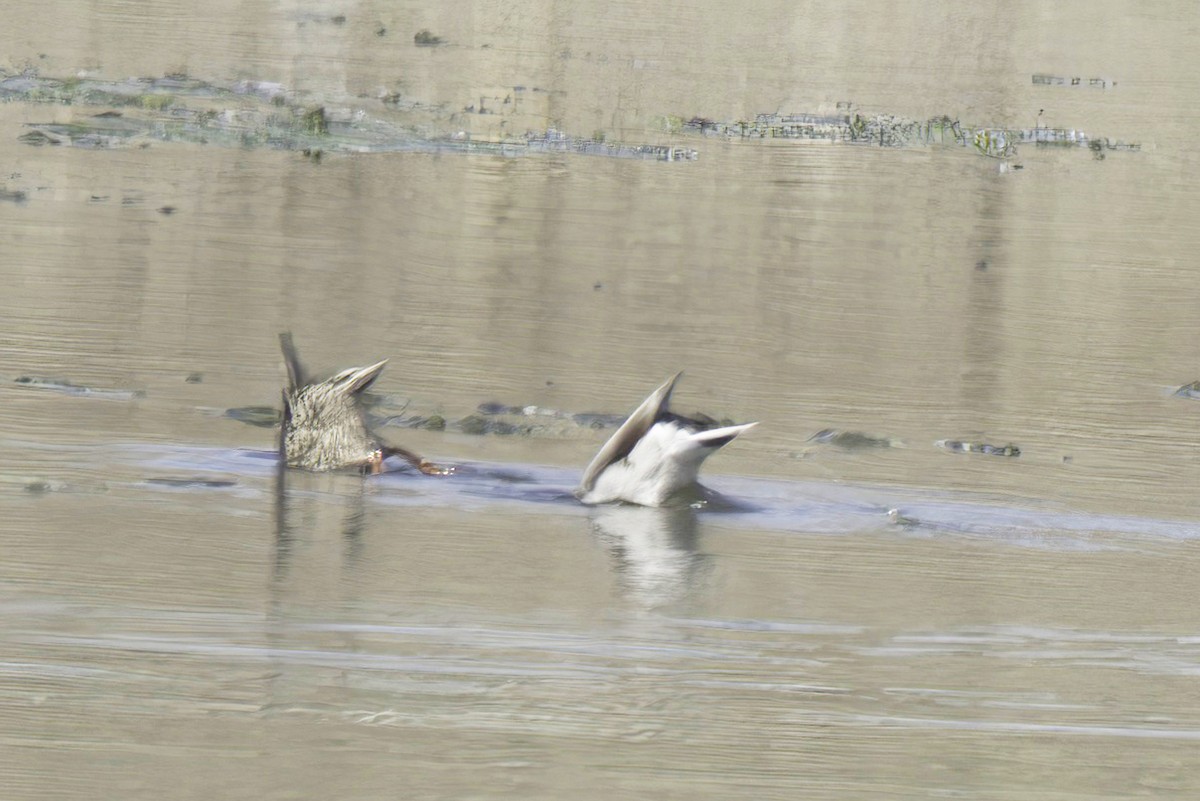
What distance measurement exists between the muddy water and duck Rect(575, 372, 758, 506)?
10 centimetres

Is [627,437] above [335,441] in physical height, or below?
above

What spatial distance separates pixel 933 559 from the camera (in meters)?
7.34

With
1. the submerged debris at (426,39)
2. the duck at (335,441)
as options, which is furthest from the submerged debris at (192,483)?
the submerged debris at (426,39)

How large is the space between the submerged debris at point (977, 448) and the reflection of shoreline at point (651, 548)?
1.81 metres

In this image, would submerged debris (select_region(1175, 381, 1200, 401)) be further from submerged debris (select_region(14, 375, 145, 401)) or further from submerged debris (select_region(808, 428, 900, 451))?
submerged debris (select_region(14, 375, 145, 401))

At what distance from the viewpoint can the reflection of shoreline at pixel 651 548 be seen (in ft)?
22.1

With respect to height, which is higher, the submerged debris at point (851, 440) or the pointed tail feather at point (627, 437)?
the pointed tail feather at point (627, 437)

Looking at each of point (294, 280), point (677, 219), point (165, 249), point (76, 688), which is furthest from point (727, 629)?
point (677, 219)

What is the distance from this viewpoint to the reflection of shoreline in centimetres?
672

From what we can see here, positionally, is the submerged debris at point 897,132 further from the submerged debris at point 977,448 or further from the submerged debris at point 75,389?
the submerged debris at point 75,389

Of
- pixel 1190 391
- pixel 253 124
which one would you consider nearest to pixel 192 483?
pixel 1190 391

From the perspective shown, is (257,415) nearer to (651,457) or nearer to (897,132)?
(651,457)

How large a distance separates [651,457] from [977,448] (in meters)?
2.12

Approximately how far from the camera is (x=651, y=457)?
7754 millimetres
